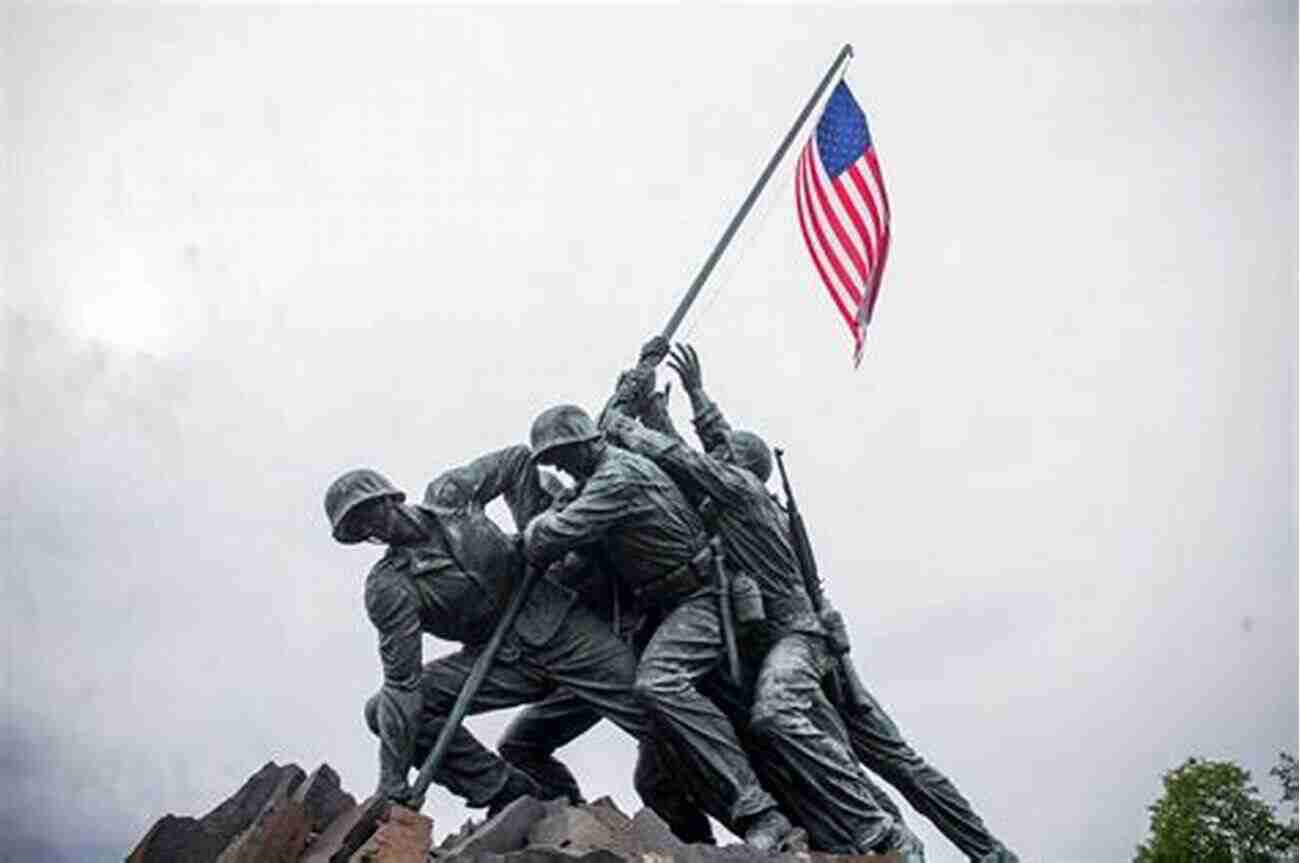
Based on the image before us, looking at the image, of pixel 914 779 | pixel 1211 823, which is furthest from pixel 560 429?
pixel 1211 823

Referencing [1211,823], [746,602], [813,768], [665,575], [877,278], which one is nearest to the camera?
[813,768]

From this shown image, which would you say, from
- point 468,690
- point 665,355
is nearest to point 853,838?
point 468,690

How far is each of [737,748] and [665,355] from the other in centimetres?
240

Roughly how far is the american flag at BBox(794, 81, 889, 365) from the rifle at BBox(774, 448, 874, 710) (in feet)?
7.45

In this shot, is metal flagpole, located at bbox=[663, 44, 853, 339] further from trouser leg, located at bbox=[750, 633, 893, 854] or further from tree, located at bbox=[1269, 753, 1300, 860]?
tree, located at bbox=[1269, 753, 1300, 860]

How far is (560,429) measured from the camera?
10477 mm

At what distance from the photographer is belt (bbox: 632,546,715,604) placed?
1048cm

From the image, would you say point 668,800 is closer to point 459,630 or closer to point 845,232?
point 459,630

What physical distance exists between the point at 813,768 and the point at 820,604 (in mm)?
1244

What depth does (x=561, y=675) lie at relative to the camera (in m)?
10.4

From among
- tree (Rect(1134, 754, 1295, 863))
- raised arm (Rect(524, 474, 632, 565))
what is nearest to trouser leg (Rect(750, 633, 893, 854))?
raised arm (Rect(524, 474, 632, 565))

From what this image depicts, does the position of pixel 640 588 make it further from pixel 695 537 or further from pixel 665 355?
pixel 665 355

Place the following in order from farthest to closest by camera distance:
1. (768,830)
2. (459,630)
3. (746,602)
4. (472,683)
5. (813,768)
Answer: (746,602)
(459,630)
(472,683)
(813,768)
(768,830)

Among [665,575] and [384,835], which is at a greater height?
[665,575]
